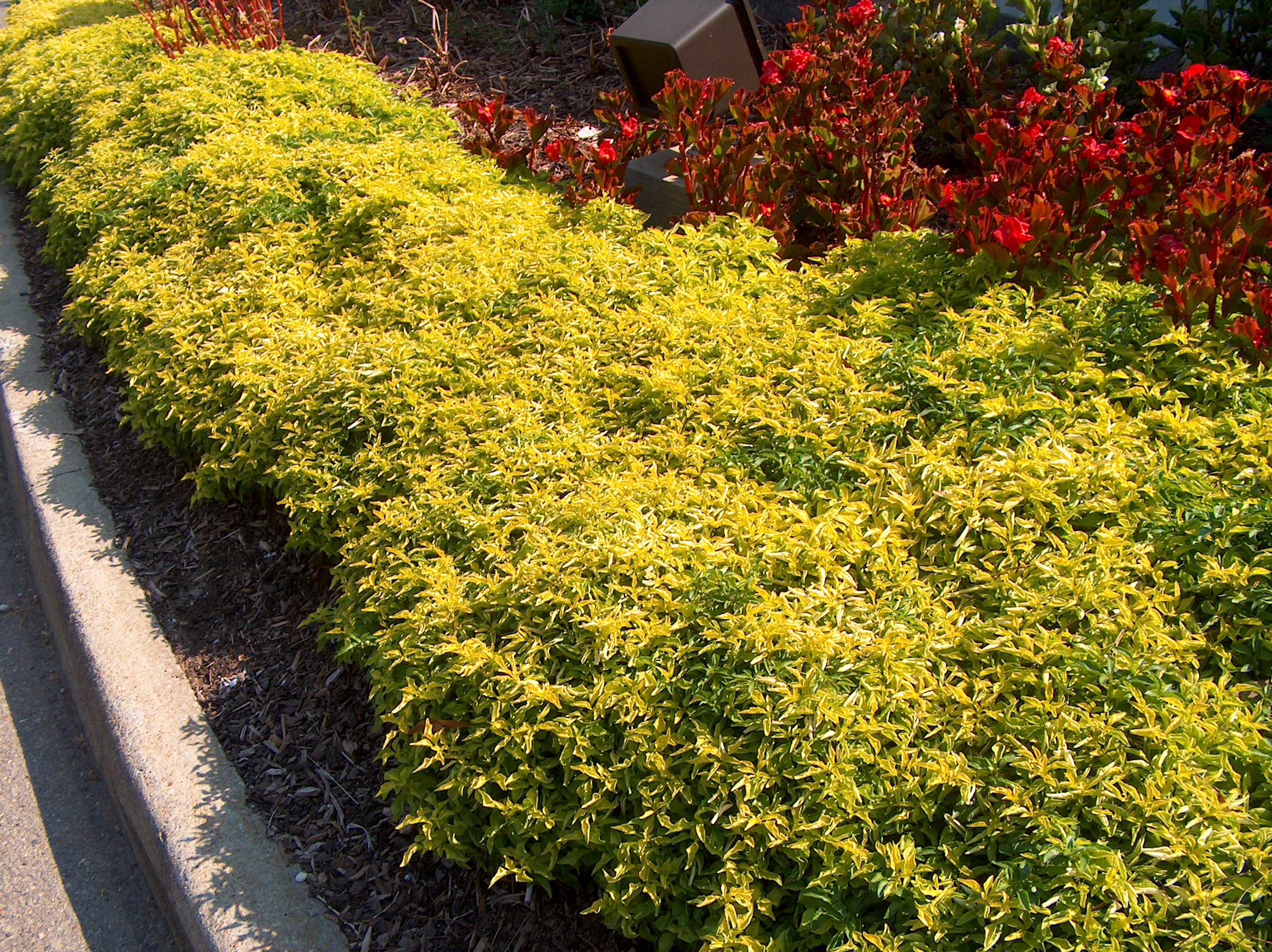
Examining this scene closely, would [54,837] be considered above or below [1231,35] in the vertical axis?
below

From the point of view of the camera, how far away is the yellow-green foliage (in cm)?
192

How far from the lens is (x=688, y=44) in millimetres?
4988

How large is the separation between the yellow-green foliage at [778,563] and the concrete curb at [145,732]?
0.41 metres

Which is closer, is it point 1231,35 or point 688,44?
point 1231,35

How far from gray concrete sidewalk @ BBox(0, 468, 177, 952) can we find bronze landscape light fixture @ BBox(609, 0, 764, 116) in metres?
3.95

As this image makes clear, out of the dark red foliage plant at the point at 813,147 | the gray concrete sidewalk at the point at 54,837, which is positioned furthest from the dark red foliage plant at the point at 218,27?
the gray concrete sidewalk at the point at 54,837

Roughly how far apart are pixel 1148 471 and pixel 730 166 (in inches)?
88.1

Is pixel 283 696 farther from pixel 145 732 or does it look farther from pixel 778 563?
pixel 778 563

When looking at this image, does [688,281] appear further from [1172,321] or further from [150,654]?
[150,654]

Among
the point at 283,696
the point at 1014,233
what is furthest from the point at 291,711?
the point at 1014,233

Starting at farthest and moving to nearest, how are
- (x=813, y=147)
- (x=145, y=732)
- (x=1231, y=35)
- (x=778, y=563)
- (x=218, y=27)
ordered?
1. (x=218, y=27)
2. (x=1231, y=35)
3. (x=813, y=147)
4. (x=145, y=732)
5. (x=778, y=563)

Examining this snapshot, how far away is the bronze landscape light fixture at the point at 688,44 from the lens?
500 centimetres

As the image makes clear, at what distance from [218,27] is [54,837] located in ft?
18.9

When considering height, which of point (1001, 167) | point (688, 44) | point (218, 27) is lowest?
point (1001, 167)
